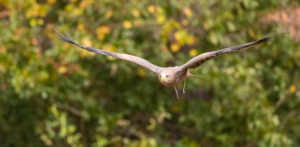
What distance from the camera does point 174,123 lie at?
7266 millimetres

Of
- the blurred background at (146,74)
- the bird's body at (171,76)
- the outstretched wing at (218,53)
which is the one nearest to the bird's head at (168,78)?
the bird's body at (171,76)

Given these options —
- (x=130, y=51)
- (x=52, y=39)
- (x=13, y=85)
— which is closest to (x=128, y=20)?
(x=130, y=51)

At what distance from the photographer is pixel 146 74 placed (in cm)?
639

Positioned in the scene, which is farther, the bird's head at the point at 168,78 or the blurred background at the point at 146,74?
the blurred background at the point at 146,74

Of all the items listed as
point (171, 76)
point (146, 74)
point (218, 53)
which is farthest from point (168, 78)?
point (146, 74)

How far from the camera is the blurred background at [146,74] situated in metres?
5.88

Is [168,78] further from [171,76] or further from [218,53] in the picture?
[218,53]

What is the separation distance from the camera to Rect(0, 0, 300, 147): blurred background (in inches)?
232

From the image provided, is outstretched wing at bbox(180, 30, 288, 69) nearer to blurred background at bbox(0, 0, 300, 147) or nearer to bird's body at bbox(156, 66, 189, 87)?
bird's body at bbox(156, 66, 189, 87)

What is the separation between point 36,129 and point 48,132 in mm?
188

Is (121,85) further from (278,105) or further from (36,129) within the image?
(278,105)

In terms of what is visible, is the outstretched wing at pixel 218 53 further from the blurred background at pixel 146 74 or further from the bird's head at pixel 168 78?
the blurred background at pixel 146 74

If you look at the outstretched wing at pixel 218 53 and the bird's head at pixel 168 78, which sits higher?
the outstretched wing at pixel 218 53

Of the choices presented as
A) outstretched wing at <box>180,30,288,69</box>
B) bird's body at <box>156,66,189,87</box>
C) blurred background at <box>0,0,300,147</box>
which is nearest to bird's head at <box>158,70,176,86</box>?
bird's body at <box>156,66,189,87</box>
